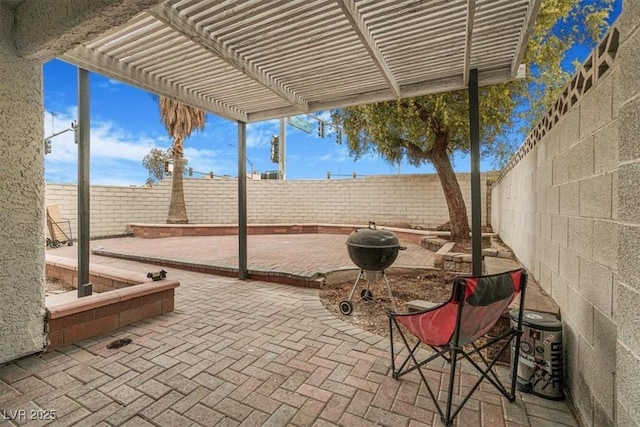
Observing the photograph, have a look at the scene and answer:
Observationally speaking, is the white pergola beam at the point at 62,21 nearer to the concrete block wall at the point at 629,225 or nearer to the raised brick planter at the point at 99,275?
the concrete block wall at the point at 629,225

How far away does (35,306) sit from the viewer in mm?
2361

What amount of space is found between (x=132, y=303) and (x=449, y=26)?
12.8ft

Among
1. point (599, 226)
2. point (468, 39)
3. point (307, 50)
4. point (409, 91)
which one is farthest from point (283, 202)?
point (599, 226)

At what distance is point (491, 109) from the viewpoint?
659cm

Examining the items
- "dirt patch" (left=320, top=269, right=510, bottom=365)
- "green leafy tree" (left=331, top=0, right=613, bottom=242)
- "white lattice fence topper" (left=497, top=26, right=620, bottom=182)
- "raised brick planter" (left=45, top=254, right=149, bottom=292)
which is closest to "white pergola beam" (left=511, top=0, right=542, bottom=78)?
"white lattice fence topper" (left=497, top=26, right=620, bottom=182)

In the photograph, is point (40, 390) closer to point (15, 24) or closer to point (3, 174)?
point (3, 174)

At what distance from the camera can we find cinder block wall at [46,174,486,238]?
1041 cm

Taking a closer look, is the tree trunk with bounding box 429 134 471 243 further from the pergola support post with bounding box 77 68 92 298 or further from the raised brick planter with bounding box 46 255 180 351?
the pergola support post with bounding box 77 68 92 298

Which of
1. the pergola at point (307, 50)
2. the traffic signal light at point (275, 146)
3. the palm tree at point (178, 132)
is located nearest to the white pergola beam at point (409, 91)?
the pergola at point (307, 50)

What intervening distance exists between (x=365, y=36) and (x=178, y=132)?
34.5 feet

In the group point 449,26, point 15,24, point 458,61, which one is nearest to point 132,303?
point 15,24

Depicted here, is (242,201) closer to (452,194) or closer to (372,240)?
(372,240)

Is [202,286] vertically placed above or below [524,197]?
below

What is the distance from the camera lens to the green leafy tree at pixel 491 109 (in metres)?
6.33
